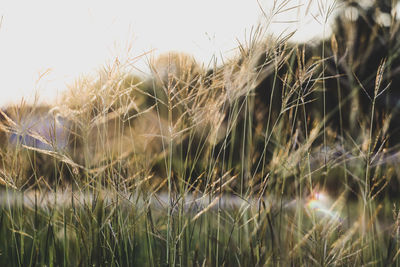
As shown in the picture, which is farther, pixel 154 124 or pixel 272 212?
pixel 154 124

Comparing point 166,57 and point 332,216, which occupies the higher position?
point 166,57

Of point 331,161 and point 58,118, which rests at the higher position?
point 58,118

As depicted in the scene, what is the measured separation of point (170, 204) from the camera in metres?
0.97

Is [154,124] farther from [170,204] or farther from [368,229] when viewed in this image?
[368,229]

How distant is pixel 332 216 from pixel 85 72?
0.77 m

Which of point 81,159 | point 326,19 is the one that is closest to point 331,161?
point 326,19

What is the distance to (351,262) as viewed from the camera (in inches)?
39.4

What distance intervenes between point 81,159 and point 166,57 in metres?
0.40

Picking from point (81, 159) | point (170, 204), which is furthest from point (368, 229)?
point (81, 159)

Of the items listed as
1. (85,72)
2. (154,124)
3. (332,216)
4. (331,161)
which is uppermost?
(85,72)

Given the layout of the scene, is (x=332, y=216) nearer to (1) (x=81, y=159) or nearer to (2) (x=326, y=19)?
(2) (x=326, y=19)

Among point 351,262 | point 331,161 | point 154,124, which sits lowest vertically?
point 351,262

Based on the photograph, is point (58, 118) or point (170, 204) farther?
point (58, 118)

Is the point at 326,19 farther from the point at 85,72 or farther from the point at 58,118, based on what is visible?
the point at 58,118
